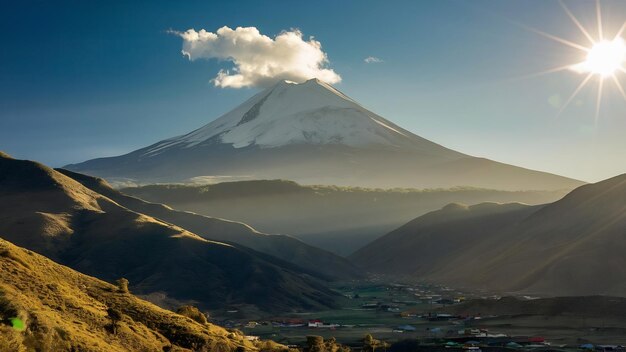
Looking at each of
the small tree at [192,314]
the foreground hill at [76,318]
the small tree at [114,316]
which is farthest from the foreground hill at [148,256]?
the small tree at [114,316]

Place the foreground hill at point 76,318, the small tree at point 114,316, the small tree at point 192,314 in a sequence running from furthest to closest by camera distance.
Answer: the small tree at point 192,314, the small tree at point 114,316, the foreground hill at point 76,318

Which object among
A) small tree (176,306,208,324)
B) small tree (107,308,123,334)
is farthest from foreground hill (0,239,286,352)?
small tree (176,306,208,324)

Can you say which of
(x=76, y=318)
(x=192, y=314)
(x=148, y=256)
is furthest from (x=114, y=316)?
(x=148, y=256)

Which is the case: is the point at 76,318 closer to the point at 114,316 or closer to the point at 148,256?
the point at 114,316

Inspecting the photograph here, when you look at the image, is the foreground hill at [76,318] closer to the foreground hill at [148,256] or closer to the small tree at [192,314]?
the small tree at [192,314]

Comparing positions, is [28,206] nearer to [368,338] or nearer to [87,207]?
[87,207]

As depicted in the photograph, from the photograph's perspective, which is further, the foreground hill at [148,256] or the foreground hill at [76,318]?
the foreground hill at [148,256]
